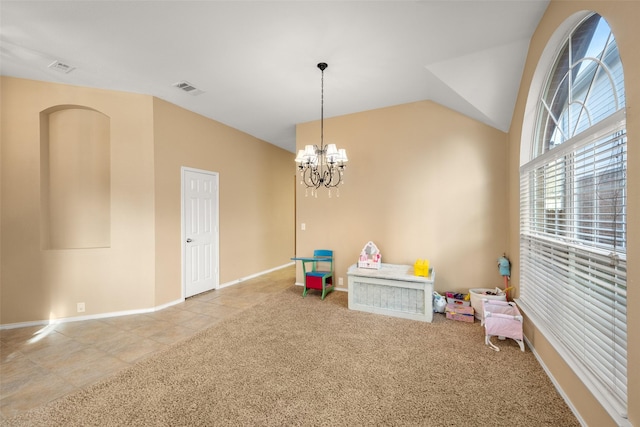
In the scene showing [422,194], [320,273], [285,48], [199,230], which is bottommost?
[320,273]

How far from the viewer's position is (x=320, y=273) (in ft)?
13.5

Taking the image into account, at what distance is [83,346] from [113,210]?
1.65 m

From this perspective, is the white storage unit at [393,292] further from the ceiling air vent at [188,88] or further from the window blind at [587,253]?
the ceiling air vent at [188,88]

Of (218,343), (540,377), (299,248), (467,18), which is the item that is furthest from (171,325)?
(467,18)

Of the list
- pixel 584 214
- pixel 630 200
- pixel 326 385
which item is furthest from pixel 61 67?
pixel 584 214

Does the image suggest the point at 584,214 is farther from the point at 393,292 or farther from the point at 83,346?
the point at 83,346

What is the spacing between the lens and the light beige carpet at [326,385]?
1681 mm

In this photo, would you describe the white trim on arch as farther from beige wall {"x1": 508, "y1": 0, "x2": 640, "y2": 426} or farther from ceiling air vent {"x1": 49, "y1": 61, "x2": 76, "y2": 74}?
ceiling air vent {"x1": 49, "y1": 61, "x2": 76, "y2": 74}

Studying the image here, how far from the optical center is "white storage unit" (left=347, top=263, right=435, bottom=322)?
10.2ft

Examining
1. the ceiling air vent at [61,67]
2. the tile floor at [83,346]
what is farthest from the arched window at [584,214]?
the ceiling air vent at [61,67]

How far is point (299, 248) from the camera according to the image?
15.3 ft

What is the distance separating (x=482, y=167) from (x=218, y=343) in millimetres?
3921

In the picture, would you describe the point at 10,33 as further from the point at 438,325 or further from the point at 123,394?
the point at 438,325

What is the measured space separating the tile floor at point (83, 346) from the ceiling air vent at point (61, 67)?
3062 mm
